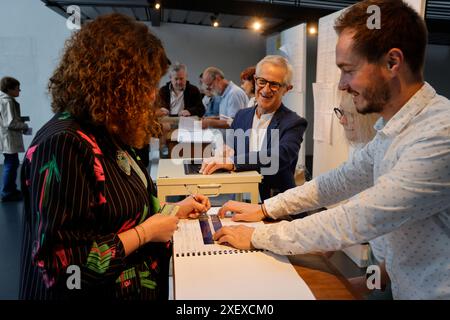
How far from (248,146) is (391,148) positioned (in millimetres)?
1415

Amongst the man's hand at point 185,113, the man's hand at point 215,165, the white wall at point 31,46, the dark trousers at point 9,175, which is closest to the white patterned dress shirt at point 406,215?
the man's hand at point 215,165

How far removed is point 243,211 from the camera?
51.8 inches

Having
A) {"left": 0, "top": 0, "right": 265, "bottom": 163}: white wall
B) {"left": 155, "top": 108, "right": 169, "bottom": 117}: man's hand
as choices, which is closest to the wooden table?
{"left": 155, "top": 108, "right": 169, "bottom": 117}: man's hand

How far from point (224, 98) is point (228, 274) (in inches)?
144

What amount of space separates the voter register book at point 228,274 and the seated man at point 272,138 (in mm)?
968

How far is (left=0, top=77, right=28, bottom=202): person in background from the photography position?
432 centimetres

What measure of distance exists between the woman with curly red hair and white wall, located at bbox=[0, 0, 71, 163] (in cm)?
560

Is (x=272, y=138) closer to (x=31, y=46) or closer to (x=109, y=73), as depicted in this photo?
(x=109, y=73)

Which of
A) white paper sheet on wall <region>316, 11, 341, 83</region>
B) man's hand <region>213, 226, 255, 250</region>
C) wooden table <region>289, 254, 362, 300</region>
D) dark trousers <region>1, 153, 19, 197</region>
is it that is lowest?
dark trousers <region>1, 153, 19, 197</region>

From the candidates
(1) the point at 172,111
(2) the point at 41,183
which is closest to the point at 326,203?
(2) the point at 41,183

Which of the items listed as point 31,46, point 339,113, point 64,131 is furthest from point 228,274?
point 31,46

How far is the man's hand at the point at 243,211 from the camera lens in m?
1.29

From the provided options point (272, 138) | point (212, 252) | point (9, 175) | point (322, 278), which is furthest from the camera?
point (9, 175)

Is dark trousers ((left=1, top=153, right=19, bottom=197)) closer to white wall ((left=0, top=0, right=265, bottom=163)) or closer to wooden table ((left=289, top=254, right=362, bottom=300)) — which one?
white wall ((left=0, top=0, right=265, bottom=163))
